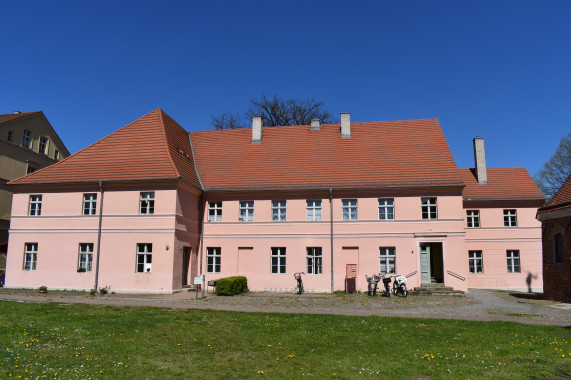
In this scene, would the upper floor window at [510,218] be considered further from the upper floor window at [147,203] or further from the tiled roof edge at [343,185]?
the upper floor window at [147,203]

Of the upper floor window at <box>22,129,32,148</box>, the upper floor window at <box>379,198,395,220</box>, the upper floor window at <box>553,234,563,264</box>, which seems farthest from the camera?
the upper floor window at <box>22,129,32,148</box>

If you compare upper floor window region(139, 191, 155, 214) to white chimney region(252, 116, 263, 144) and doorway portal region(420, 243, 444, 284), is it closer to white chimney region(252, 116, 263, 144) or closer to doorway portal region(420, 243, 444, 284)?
white chimney region(252, 116, 263, 144)

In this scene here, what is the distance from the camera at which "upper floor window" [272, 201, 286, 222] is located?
2525 cm

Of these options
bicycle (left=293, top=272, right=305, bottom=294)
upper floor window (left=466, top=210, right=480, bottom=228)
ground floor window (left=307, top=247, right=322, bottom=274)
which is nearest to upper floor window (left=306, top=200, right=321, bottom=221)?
ground floor window (left=307, top=247, right=322, bottom=274)

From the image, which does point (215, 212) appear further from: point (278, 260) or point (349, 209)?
point (349, 209)

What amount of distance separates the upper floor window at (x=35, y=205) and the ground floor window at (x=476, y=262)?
83.2ft

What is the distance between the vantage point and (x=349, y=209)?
2475 centimetres

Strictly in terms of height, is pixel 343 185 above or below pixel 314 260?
above

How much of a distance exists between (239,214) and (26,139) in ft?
68.4

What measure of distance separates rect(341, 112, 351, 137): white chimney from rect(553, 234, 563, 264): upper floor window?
1242cm

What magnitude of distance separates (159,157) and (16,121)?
57.4ft

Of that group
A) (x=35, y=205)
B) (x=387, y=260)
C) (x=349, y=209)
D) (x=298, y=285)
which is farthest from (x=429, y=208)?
(x=35, y=205)

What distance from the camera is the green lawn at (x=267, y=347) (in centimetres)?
Result: 780

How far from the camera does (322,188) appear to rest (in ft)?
80.6
